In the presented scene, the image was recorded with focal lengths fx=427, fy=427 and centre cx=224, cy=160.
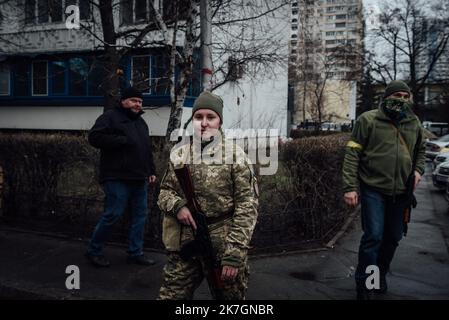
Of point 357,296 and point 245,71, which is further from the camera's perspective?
point 245,71

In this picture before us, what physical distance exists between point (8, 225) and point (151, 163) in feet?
10.4

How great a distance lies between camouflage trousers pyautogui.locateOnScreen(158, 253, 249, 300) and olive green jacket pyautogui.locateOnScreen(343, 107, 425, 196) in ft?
5.32

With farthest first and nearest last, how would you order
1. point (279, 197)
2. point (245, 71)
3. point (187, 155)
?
1. point (245, 71)
2. point (279, 197)
3. point (187, 155)

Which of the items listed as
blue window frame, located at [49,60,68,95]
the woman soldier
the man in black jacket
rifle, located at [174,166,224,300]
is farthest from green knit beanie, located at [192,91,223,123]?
blue window frame, located at [49,60,68,95]

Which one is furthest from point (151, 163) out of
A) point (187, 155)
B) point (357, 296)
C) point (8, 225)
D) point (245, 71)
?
point (245, 71)

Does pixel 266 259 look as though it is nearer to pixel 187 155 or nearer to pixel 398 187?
pixel 398 187

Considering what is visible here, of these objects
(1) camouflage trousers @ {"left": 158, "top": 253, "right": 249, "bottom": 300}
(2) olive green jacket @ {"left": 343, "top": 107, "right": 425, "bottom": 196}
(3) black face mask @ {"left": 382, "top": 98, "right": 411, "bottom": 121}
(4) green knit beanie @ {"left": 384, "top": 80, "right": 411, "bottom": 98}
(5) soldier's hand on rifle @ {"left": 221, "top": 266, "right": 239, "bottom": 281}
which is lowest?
(1) camouflage trousers @ {"left": 158, "top": 253, "right": 249, "bottom": 300}

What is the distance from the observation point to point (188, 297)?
2887 mm

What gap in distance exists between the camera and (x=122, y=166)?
4773 mm

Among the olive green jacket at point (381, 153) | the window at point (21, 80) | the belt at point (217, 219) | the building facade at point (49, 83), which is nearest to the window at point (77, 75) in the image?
the building facade at point (49, 83)

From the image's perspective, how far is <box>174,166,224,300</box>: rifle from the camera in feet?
9.00

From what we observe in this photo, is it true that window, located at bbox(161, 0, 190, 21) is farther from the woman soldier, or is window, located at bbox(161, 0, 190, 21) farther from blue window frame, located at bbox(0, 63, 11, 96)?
blue window frame, located at bbox(0, 63, 11, 96)

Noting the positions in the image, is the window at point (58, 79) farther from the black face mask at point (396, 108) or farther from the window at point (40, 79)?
the black face mask at point (396, 108)

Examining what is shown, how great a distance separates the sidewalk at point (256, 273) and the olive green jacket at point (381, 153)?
116cm
